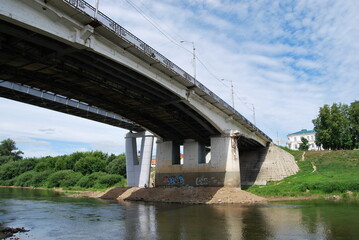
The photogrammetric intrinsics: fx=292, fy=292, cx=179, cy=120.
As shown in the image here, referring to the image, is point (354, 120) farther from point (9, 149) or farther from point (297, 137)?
point (9, 149)

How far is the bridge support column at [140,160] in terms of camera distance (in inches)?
2227

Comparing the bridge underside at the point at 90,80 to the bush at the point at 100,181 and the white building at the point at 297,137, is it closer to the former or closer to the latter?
the bush at the point at 100,181

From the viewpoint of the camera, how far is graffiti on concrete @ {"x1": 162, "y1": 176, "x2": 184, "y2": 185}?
4672cm

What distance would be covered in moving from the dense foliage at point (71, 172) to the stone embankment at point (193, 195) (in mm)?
26959

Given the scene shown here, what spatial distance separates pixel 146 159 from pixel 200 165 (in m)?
14.8

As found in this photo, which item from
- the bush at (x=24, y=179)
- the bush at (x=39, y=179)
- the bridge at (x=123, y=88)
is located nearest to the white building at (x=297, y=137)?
the bridge at (x=123, y=88)

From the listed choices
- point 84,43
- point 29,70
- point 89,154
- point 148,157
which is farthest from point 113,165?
point 84,43

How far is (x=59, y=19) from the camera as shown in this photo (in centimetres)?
1862

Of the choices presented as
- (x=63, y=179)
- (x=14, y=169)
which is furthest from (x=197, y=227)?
(x=14, y=169)

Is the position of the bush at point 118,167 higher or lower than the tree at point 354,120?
lower

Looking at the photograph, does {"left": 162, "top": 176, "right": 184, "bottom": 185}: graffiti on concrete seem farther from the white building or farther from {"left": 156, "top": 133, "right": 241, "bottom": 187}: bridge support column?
the white building

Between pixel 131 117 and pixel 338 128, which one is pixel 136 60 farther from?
pixel 338 128

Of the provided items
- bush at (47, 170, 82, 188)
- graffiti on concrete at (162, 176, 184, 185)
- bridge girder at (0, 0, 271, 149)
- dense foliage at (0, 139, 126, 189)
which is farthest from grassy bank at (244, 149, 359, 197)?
bush at (47, 170, 82, 188)

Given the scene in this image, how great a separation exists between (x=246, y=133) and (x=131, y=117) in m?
21.4
